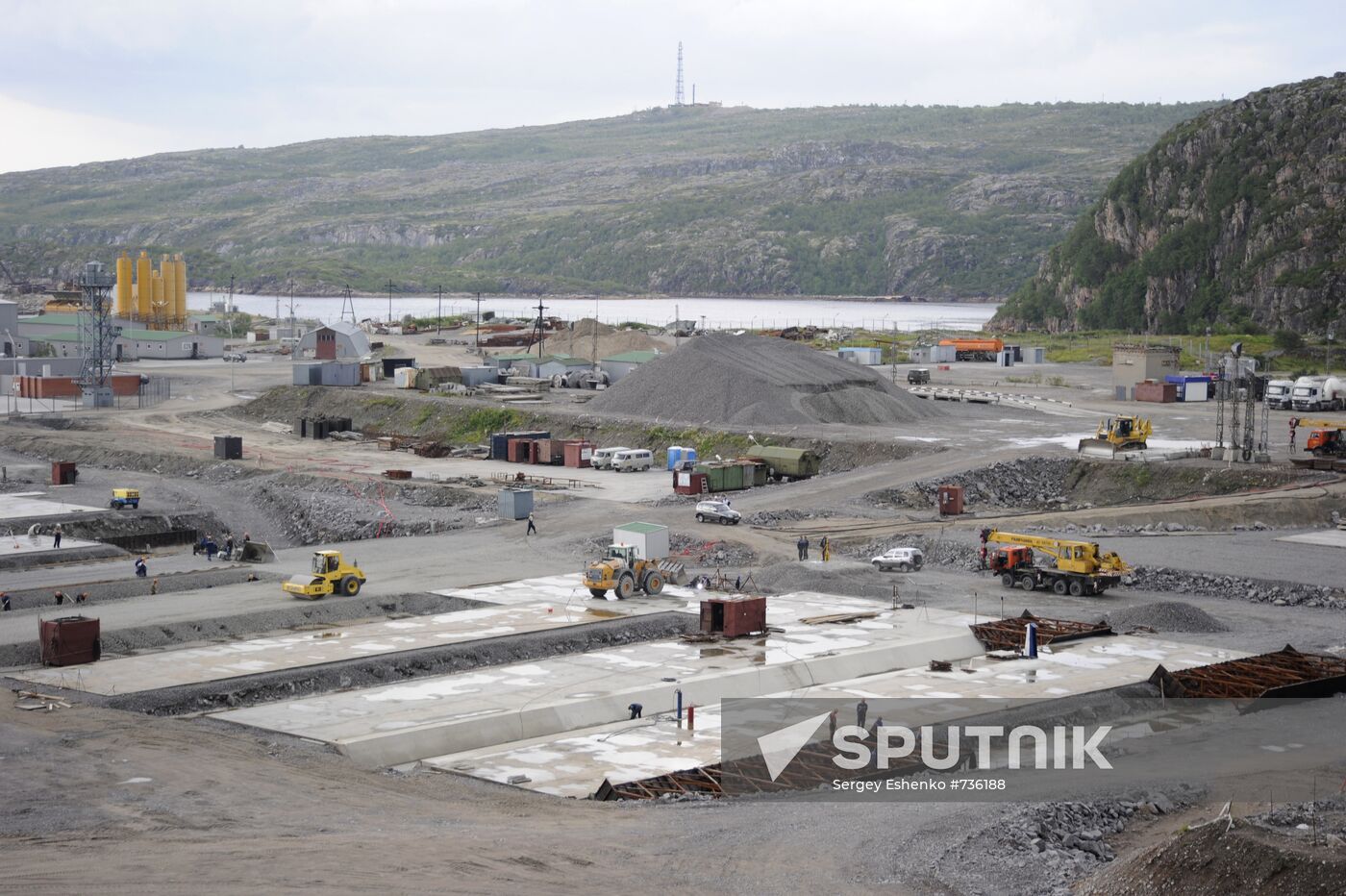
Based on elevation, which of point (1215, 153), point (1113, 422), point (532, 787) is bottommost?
point (532, 787)

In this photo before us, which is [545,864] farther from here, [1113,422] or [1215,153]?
[1215,153]

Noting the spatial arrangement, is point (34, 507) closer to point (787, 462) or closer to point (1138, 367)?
point (787, 462)

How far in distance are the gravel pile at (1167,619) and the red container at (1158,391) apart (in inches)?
1927

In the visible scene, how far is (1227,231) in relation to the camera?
5364 inches

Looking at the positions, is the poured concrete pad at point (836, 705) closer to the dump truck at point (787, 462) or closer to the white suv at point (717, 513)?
the white suv at point (717, 513)

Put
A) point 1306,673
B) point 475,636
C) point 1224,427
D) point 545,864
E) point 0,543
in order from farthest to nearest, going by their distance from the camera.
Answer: point 1224,427
point 0,543
point 475,636
point 1306,673
point 545,864

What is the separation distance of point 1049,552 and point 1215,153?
111 meters

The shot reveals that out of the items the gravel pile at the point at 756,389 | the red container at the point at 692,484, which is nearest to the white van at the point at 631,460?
the gravel pile at the point at 756,389

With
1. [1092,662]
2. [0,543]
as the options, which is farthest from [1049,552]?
[0,543]

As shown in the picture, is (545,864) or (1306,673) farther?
(1306,673)

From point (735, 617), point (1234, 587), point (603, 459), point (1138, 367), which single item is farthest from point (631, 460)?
point (1138, 367)

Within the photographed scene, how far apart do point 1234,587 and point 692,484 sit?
848 inches

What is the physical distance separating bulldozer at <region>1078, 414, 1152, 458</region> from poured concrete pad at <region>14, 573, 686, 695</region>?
25.9m

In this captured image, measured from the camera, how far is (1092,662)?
109 feet
